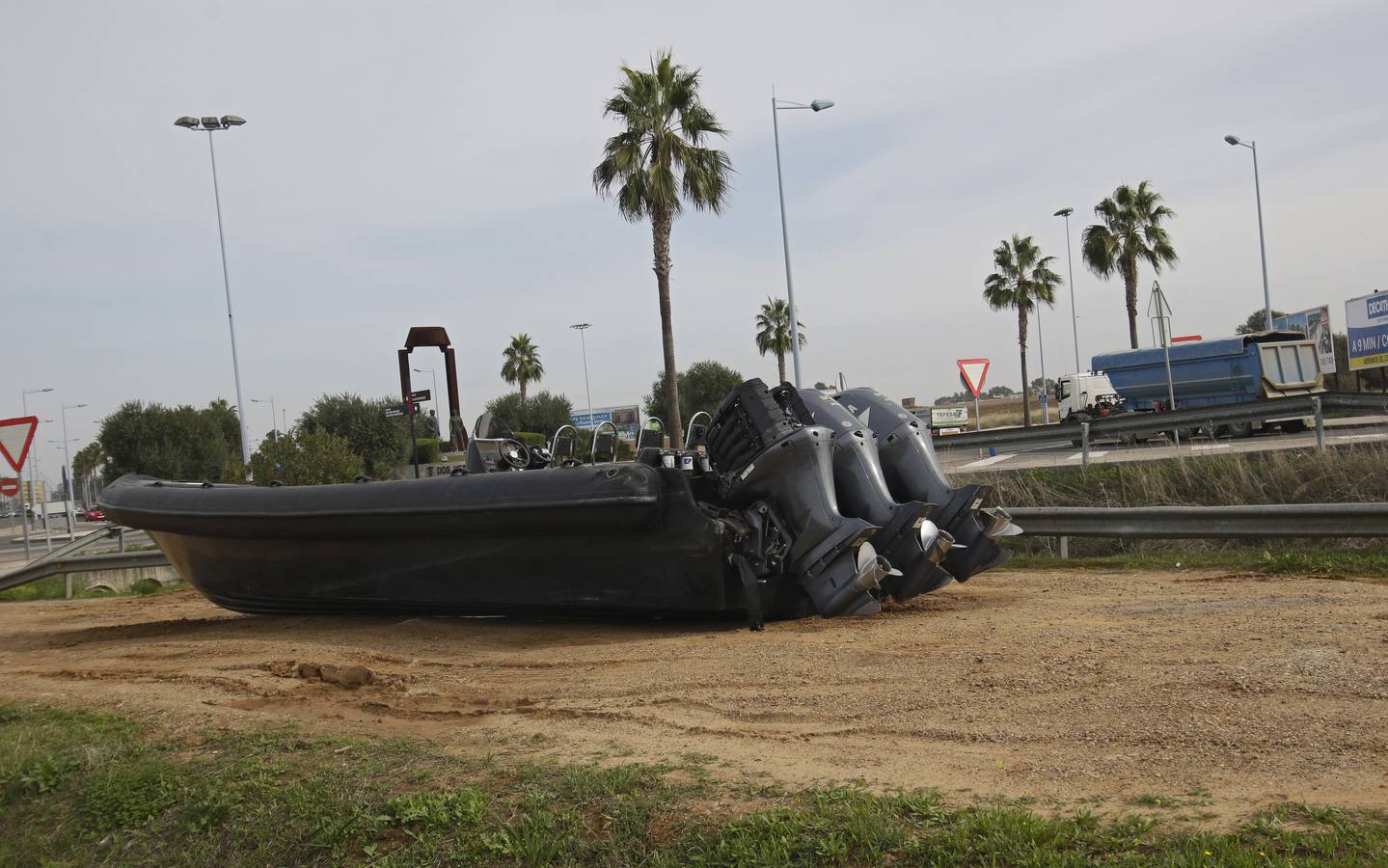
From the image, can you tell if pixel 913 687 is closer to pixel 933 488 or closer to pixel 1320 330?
pixel 933 488

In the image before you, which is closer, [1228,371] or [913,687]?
[913,687]

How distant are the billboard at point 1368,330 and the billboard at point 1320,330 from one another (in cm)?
144

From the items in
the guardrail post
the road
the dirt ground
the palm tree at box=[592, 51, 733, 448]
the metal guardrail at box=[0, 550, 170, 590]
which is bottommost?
the dirt ground

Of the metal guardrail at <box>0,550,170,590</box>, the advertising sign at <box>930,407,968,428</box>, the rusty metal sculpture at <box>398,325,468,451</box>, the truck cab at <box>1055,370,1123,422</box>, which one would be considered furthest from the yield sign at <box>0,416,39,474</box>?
the truck cab at <box>1055,370,1123,422</box>

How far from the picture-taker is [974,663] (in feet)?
16.0

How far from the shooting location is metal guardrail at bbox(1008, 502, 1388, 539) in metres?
7.02

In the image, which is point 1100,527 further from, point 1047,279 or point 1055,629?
point 1047,279

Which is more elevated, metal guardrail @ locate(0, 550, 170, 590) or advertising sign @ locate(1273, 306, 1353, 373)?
advertising sign @ locate(1273, 306, 1353, 373)

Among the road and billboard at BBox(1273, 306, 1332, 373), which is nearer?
the road

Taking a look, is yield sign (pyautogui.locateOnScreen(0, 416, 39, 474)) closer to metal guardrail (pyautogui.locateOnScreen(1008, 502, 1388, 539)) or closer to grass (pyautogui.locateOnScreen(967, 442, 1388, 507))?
grass (pyautogui.locateOnScreen(967, 442, 1388, 507))

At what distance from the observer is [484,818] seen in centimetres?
346

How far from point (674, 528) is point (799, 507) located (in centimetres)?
77

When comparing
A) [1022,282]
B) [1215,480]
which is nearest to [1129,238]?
[1022,282]

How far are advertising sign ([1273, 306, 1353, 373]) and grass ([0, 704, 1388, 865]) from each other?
97.6ft
